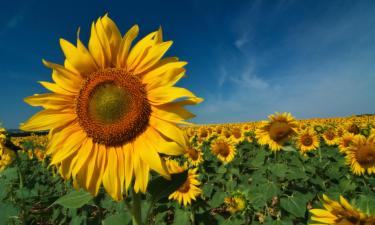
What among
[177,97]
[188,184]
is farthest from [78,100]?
[188,184]

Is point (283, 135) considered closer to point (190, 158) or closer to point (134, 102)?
point (190, 158)

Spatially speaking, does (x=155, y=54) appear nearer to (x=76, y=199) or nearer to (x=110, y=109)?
(x=110, y=109)

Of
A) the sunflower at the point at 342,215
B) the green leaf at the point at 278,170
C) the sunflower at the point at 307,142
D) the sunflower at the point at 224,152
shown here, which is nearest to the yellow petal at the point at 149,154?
the sunflower at the point at 342,215

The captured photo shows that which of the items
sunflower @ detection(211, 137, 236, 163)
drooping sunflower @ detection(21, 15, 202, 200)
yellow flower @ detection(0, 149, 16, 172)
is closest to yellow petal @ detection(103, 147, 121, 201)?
drooping sunflower @ detection(21, 15, 202, 200)

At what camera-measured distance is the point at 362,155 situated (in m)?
6.73

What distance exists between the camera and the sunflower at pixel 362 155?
6.67 metres

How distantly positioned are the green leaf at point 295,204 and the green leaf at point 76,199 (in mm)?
4701

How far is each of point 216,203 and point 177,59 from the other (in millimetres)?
5556

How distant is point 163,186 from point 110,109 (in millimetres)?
590

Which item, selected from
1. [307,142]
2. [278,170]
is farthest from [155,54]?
[307,142]

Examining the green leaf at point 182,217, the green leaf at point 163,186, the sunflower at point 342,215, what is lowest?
the green leaf at point 182,217

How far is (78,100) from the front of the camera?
2.19m

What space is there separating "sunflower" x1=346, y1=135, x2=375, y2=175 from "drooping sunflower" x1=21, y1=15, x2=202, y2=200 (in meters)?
6.01

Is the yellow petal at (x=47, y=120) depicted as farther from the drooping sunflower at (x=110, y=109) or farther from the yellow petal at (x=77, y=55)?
the yellow petal at (x=77, y=55)
